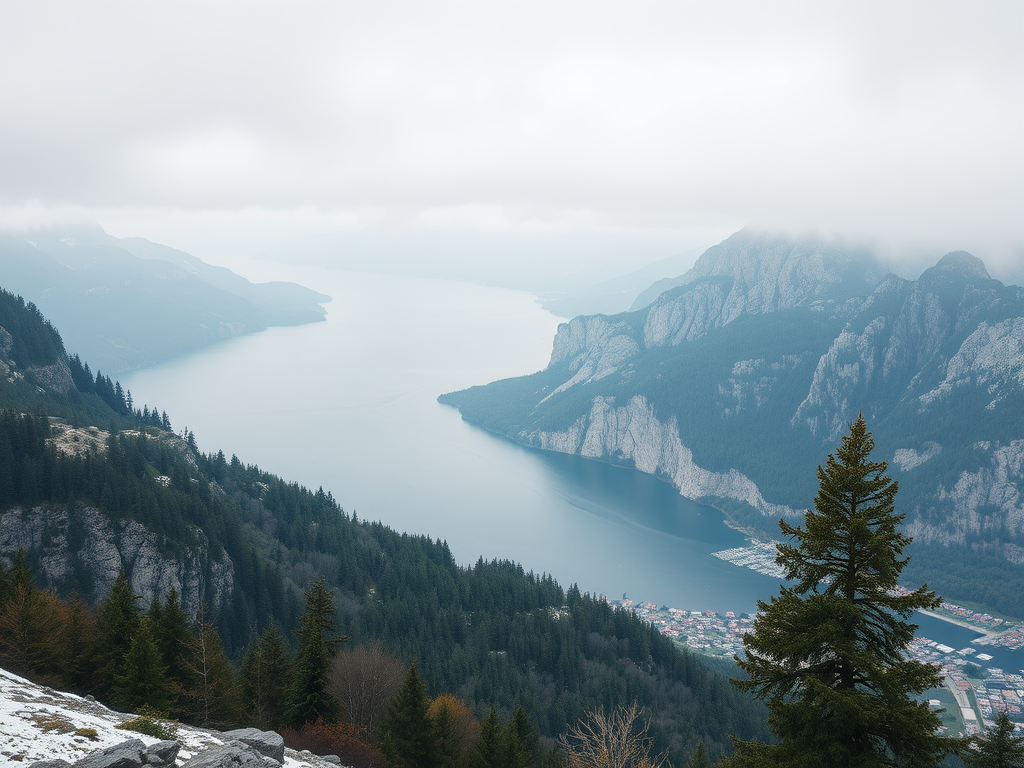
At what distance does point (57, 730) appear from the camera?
46.2 feet

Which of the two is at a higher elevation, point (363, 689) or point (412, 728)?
point (412, 728)

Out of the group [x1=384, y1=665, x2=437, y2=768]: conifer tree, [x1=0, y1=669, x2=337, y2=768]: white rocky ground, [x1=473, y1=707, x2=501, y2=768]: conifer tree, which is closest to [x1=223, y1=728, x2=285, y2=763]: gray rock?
[x1=0, y1=669, x2=337, y2=768]: white rocky ground

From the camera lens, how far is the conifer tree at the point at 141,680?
22.6 m

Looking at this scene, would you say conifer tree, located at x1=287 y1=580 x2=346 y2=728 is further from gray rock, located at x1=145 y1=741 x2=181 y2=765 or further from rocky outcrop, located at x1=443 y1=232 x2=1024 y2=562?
rocky outcrop, located at x1=443 y1=232 x2=1024 y2=562

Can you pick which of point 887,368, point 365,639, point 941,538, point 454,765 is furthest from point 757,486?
point 454,765

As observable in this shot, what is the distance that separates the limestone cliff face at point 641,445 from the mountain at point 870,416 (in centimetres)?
34

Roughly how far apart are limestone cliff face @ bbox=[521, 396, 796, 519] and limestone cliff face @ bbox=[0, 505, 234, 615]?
404 feet

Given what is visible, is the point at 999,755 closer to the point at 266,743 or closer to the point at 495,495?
the point at 266,743

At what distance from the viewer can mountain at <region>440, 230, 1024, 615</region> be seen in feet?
425

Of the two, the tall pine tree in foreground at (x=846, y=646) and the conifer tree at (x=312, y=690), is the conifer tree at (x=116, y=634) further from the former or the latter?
the tall pine tree in foreground at (x=846, y=646)

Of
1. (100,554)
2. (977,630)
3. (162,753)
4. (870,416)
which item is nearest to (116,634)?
(162,753)

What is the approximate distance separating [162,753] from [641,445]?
171664mm

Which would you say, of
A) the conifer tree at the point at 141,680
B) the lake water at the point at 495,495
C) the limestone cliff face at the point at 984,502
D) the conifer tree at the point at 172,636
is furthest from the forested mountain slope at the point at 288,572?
the limestone cliff face at the point at 984,502

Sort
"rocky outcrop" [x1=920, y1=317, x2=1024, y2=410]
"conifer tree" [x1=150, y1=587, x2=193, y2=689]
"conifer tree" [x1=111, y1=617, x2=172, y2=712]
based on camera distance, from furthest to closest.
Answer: "rocky outcrop" [x1=920, y1=317, x2=1024, y2=410], "conifer tree" [x1=150, y1=587, x2=193, y2=689], "conifer tree" [x1=111, y1=617, x2=172, y2=712]
